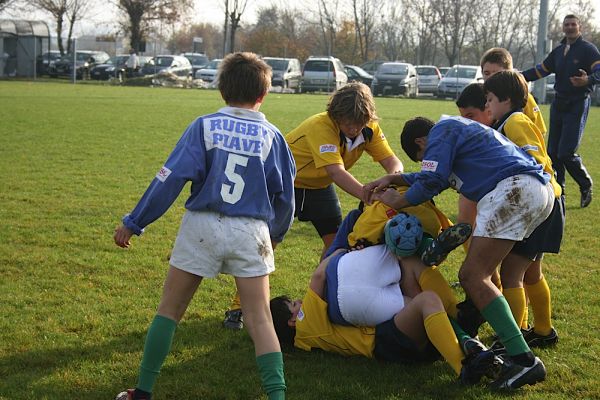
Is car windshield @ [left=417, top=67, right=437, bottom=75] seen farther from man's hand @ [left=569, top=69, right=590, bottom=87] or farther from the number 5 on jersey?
the number 5 on jersey

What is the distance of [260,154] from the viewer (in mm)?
3465

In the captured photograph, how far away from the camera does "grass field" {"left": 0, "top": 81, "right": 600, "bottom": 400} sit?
153 inches

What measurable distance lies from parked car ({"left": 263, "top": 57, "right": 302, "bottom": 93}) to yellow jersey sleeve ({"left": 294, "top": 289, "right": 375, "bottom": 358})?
32.6 metres

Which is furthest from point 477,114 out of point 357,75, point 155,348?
point 357,75

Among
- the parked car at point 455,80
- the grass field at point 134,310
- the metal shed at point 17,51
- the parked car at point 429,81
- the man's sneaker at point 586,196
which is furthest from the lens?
the metal shed at point 17,51

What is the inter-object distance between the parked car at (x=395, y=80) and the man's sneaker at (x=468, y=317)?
102 ft

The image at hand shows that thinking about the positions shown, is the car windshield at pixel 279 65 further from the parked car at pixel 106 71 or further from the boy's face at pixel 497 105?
the boy's face at pixel 497 105

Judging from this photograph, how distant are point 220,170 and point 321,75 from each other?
33.6 meters

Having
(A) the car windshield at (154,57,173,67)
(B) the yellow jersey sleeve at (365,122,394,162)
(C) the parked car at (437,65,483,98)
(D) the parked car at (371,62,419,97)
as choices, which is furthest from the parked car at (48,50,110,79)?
(B) the yellow jersey sleeve at (365,122,394,162)

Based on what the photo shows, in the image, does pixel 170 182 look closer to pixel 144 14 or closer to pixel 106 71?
pixel 106 71

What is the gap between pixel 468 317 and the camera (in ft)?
14.0

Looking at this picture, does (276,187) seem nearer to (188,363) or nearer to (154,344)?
(154,344)

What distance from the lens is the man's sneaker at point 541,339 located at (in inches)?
177

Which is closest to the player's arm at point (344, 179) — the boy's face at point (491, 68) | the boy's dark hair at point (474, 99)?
the boy's dark hair at point (474, 99)
